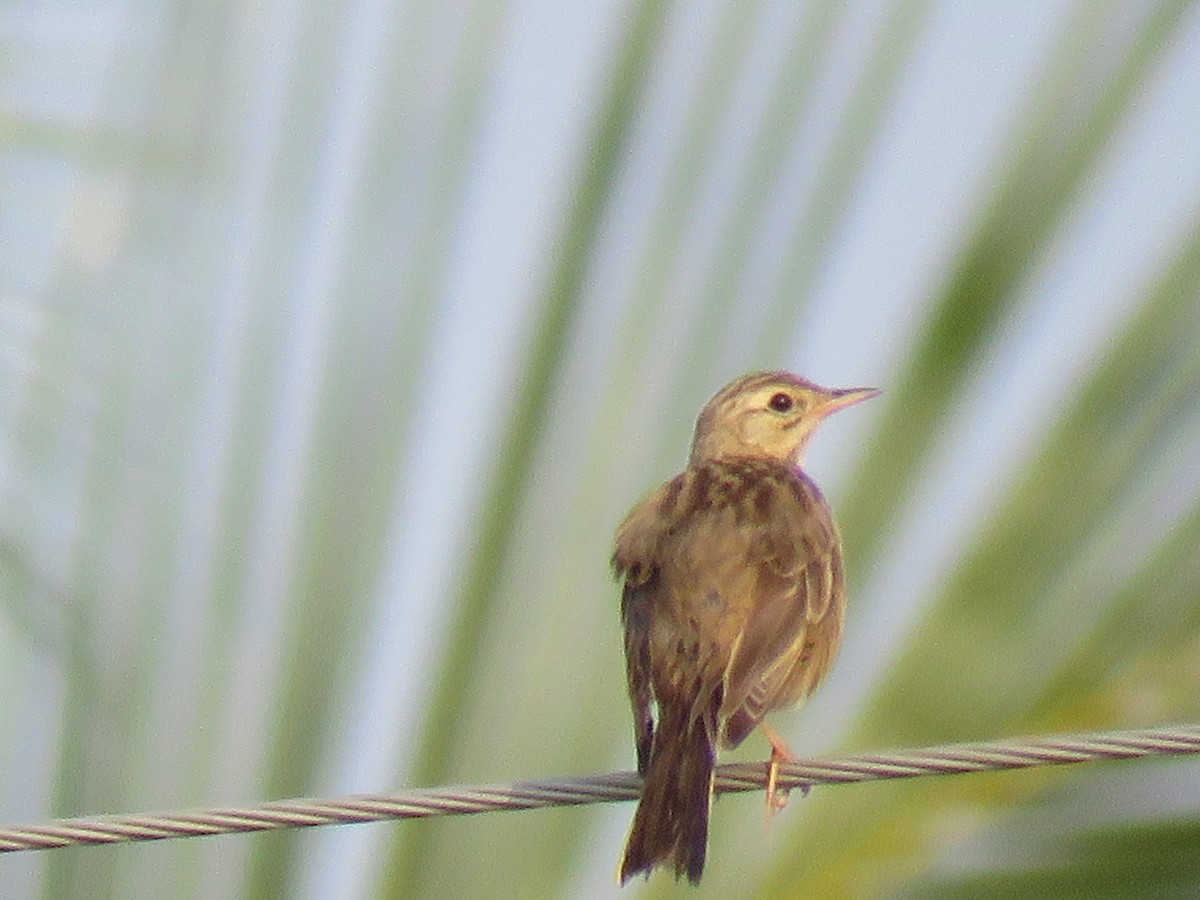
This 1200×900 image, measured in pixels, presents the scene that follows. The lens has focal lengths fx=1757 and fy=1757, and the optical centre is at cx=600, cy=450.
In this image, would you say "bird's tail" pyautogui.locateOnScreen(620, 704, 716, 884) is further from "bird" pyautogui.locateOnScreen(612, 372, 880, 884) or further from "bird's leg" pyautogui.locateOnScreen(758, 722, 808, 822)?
"bird's leg" pyautogui.locateOnScreen(758, 722, 808, 822)

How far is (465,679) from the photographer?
2.40 metres

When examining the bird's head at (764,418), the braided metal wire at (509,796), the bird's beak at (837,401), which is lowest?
the bird's head at (764,418)

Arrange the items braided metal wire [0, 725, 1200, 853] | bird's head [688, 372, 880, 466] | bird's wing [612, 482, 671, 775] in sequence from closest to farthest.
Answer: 1. braided metal wire [0, 725, 1200, 853]
2. bird's wing [612, 482, 671, 775]
3. bird's head [688, 372, 880, 466]

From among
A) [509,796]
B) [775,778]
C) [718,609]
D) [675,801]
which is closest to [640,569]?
[718,609]

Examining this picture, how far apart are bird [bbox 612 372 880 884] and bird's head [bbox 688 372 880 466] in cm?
24

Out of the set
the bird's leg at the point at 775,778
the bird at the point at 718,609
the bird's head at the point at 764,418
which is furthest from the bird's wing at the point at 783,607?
the bird's head at the point at 764,418

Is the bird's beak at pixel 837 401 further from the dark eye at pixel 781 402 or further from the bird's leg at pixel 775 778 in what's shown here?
the bird's leg at pixel 775 778

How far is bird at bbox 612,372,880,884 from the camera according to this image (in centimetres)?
375

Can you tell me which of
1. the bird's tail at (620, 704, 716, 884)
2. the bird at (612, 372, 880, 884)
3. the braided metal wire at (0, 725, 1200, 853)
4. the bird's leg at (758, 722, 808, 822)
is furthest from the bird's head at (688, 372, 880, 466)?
the braided metal wire at (0, 725, 1200, 853)

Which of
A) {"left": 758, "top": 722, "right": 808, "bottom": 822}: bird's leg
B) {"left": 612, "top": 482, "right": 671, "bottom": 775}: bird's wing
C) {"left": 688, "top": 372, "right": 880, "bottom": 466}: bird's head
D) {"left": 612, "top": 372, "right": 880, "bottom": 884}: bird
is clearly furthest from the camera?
{"left": 688, "top": 372, "right": 880, "bottom": 466}: bird's head

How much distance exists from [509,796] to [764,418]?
11.5 ft

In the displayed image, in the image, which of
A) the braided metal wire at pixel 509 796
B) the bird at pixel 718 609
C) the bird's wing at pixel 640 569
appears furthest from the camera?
the bird's wing at pixel 640 569

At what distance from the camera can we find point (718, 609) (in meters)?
4.45

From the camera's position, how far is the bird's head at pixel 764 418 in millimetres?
5703
